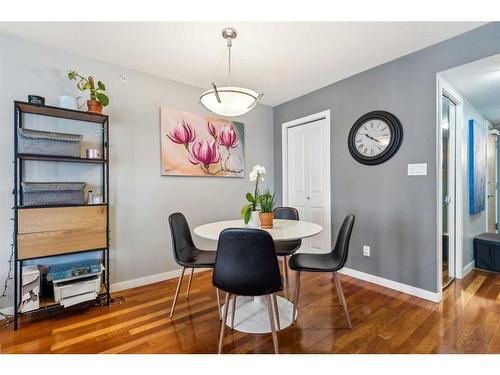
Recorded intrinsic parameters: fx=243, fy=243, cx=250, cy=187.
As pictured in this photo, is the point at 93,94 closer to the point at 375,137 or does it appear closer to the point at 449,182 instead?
the point at 375,137

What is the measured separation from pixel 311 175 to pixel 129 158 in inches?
91.3

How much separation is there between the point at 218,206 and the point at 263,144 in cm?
124

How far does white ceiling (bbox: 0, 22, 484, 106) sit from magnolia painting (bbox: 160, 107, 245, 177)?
0.53 meters

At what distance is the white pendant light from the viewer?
186cm

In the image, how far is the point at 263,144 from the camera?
3.80 metres

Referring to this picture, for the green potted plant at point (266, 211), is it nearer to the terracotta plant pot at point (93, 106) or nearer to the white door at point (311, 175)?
the white door at point (311, 175)

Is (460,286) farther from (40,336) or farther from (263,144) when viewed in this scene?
(40,336)

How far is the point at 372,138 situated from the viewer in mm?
2682

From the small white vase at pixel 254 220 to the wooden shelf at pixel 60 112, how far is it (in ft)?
5.30

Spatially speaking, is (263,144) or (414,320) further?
(263,144)

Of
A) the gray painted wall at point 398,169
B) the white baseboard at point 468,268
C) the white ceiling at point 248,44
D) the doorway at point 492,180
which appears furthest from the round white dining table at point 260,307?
the doorway at point 492,180

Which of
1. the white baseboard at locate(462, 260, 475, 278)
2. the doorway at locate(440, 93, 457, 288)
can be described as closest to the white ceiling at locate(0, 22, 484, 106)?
the doorway at locate(440, 93, 457, 288)

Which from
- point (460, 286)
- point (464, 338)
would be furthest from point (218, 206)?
point (460, 286)

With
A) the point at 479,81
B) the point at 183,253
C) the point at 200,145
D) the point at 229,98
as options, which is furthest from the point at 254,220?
the point at 479,81
